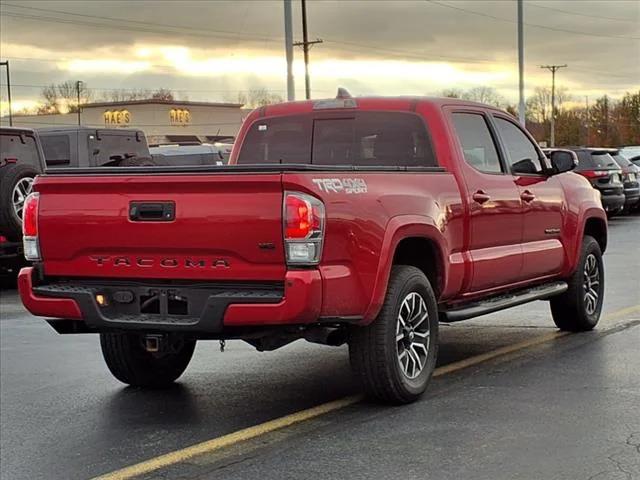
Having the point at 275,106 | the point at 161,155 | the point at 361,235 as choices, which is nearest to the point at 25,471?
the point at 361,235

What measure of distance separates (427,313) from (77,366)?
312 cm

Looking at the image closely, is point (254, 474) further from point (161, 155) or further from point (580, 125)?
point (580, 125)

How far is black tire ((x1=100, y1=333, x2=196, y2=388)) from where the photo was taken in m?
6.93

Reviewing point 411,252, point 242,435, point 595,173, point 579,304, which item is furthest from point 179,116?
point 242,435

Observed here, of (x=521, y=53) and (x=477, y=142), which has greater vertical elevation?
(x=521, y=53)

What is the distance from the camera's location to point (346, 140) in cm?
746

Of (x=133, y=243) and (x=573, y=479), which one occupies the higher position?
(x=133, y=243)

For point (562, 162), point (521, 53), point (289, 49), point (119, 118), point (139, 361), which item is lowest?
point (139, 361)

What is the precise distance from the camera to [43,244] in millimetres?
6180

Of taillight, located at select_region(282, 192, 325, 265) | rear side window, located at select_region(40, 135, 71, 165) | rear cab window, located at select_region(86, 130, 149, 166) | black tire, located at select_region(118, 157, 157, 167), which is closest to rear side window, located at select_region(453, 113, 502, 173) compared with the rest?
taillight, located at select_region(282, 192, 325, 265)

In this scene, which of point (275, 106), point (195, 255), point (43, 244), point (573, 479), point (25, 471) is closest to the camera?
point (573, 479)

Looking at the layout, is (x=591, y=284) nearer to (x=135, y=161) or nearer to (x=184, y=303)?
(x=184, y=303)

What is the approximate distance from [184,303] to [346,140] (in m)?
2.27

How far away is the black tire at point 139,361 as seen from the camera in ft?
22.7
